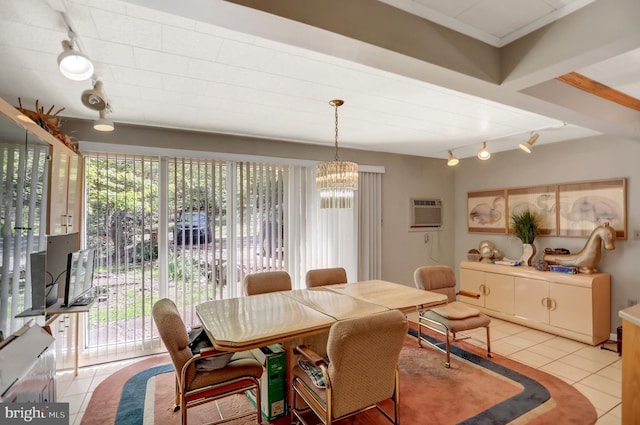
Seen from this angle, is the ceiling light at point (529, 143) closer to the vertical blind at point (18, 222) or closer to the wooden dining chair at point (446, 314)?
the wooden dining chair at point (446, 314)

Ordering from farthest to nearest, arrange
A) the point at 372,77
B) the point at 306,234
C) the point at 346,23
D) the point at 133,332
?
the point at 306,234 < the point at 133,332 < the point at 372,77 < the point at 346,23

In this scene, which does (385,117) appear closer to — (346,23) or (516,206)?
(346,23)

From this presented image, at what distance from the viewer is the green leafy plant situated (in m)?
4.53

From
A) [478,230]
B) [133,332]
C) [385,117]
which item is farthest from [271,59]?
→ [478,230]

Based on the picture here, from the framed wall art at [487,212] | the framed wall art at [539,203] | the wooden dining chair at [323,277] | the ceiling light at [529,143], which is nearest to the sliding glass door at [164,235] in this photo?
the wooden dining chair at [323,277]

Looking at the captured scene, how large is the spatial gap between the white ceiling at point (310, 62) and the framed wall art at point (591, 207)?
3.09ft

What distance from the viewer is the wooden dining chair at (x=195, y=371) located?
80.7 inches

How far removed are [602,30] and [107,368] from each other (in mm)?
4580

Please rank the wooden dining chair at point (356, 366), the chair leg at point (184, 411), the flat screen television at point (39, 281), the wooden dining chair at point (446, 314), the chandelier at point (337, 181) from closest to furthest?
1. the wooden dining chair at point (356, 366)
2. the chair leg at point (184, 411)
3. the flat screen television at point (39, 281)
4. the chandelier at point (337, 181)
5. the wooden dining chair at point (446, 314)

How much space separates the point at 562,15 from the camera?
166 centimetres

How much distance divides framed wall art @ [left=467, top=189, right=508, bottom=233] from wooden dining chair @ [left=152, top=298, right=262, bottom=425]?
14.5 feet

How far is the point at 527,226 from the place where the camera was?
4539 mm

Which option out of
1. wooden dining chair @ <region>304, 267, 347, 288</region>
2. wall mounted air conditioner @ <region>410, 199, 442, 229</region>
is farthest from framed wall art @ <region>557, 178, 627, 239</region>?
wooden dining chair @ <region>304, 267, 347, 288</region>

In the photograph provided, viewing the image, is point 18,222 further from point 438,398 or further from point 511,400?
point 511,400
